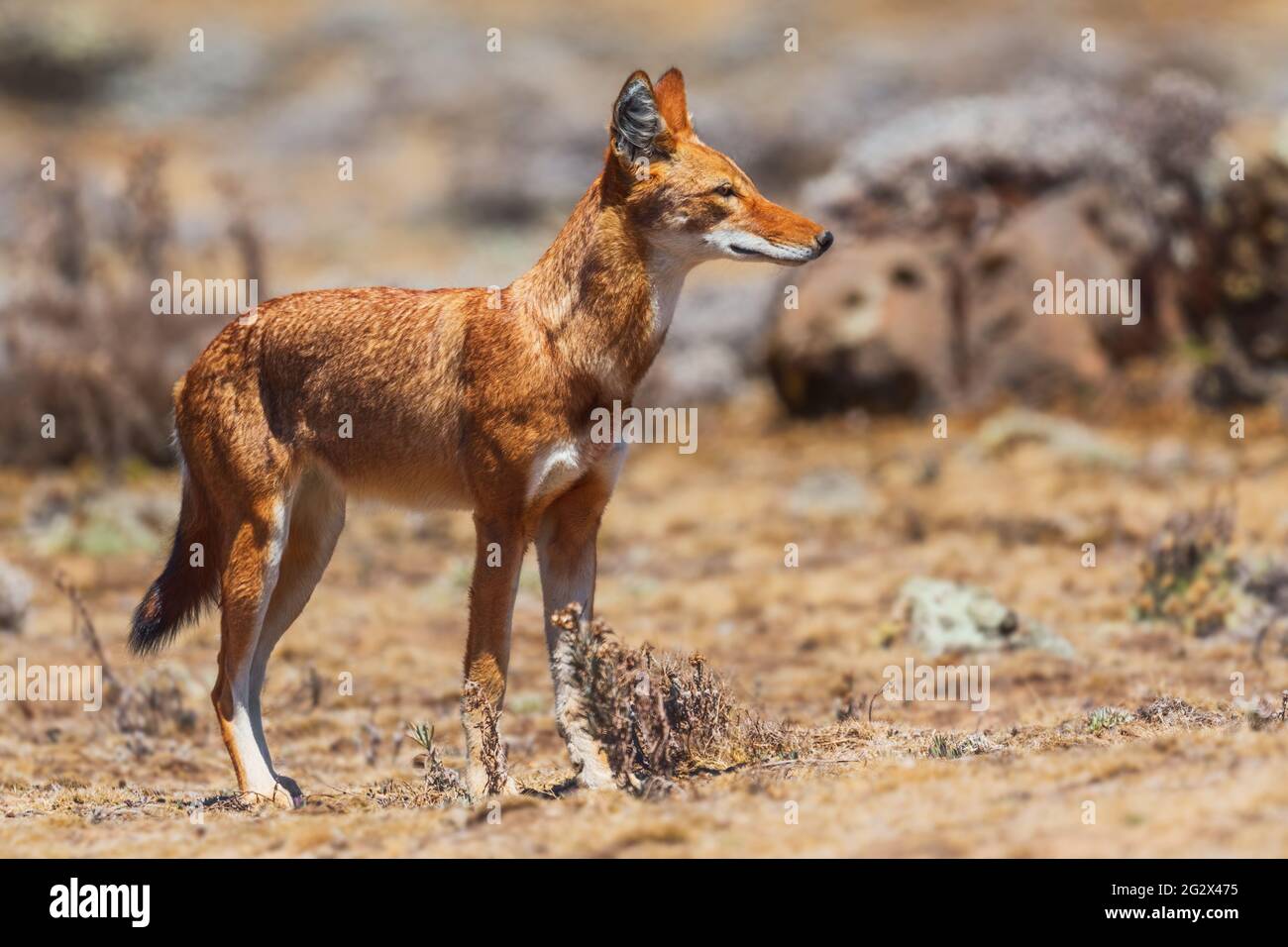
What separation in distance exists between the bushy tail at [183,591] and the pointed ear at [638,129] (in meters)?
2.49

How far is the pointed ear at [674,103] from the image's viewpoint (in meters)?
6.67

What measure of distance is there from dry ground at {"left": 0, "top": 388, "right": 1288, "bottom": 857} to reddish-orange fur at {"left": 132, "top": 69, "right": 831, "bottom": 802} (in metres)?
0.46

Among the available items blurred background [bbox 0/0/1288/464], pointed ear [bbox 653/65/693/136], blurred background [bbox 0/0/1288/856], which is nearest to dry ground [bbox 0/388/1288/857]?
blurred background [bbox 0/0/1288/856]

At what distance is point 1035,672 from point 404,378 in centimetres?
434

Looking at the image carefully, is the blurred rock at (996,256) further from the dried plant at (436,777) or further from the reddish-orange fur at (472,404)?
the dried plant at (436,777)

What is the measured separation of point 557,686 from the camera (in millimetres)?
6801

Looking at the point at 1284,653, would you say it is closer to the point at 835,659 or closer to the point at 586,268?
the point at 835,659

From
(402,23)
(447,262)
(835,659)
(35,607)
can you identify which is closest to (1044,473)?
(835,659)

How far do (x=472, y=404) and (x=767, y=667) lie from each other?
13.7ft

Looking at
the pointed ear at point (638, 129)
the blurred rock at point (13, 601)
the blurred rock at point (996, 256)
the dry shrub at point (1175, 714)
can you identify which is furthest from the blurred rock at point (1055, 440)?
the pointed ear at point (638, 129)

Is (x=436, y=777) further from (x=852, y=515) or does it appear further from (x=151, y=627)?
(x=852, y=515)

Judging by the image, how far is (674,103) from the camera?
6715 mm

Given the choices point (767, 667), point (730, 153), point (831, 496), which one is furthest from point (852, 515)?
point (730, 153)

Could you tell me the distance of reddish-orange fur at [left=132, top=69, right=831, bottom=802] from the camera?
6.50m
